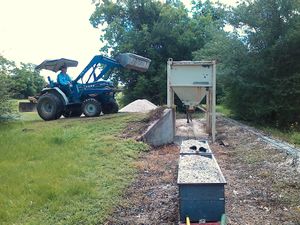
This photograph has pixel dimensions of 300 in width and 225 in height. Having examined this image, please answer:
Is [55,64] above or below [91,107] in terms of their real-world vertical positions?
above

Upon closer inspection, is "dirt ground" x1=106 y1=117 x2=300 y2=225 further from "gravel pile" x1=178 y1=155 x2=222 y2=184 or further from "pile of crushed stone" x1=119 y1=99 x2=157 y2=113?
"pile of crushed stone" x1=119 y1=99 x2=157 y2=113

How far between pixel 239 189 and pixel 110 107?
31.8 feet

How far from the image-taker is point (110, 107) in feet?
50.3

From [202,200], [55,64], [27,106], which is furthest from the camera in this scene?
[27,106]

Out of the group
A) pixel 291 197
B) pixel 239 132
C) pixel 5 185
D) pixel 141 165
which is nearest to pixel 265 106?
pixel 239 132

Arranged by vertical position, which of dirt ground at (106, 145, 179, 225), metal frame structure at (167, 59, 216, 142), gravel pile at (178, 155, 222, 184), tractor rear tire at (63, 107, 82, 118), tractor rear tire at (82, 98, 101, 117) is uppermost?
metal frame structure at (167, 59, 216, 142)

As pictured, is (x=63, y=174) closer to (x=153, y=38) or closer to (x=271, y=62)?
(x=271, y=62)

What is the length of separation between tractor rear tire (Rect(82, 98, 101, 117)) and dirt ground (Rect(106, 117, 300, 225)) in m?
5.02

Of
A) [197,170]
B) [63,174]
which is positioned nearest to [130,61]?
[63,174]

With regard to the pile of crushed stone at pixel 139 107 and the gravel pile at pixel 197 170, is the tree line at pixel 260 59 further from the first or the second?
the gravel pile at pixel 197 170

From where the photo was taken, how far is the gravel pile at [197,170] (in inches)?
182

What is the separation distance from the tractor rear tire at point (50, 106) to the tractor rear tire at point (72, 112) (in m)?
0.55

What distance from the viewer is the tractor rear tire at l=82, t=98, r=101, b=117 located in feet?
46.2

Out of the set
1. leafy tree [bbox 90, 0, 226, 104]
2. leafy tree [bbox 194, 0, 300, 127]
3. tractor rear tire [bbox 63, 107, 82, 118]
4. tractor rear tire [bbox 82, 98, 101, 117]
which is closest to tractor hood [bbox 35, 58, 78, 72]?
tractor rear tire [bbox 63, 107, 82, 118]
